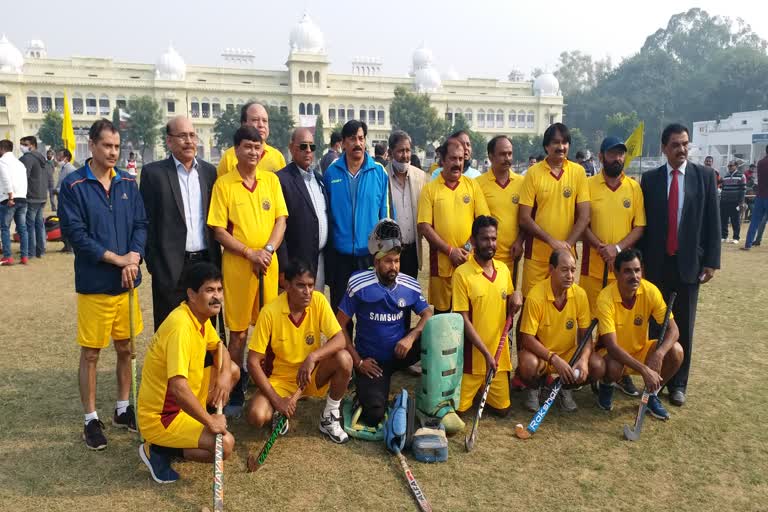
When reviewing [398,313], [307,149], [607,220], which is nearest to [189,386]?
[398,313]

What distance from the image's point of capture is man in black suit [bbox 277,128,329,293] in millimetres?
5031

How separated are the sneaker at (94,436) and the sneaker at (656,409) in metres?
4.09

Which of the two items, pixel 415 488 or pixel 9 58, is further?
pixel 9 58

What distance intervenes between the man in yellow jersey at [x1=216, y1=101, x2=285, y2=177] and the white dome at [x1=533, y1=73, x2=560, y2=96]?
81.4 m

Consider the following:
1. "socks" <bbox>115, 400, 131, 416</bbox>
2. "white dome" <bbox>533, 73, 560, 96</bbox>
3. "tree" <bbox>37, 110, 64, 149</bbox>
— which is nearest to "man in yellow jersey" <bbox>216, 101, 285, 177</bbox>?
"socks" <bbox>115, 400, 131, 416</bbox>

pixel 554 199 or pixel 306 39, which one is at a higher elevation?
pixel 306 39

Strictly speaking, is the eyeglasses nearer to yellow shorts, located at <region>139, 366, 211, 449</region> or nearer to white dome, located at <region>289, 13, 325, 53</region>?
yellow shorts, located at <region>139, 366, 211, 449</region>

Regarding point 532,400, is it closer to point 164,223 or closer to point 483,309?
point 483,309

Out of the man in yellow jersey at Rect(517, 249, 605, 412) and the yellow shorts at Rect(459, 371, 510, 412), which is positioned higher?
the man in yellow jersey at Rect(517, 249, 605, 412)

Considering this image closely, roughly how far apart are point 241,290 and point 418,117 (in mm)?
58392

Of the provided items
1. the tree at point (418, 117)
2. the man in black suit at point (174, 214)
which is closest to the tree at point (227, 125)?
the tree at point (418, 117)

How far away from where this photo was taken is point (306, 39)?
71500 mm

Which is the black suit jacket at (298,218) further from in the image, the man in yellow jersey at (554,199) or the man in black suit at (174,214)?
the man in yellow jersey at (554,199)

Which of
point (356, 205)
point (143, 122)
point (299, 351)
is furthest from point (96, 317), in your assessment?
point (143, 122)
